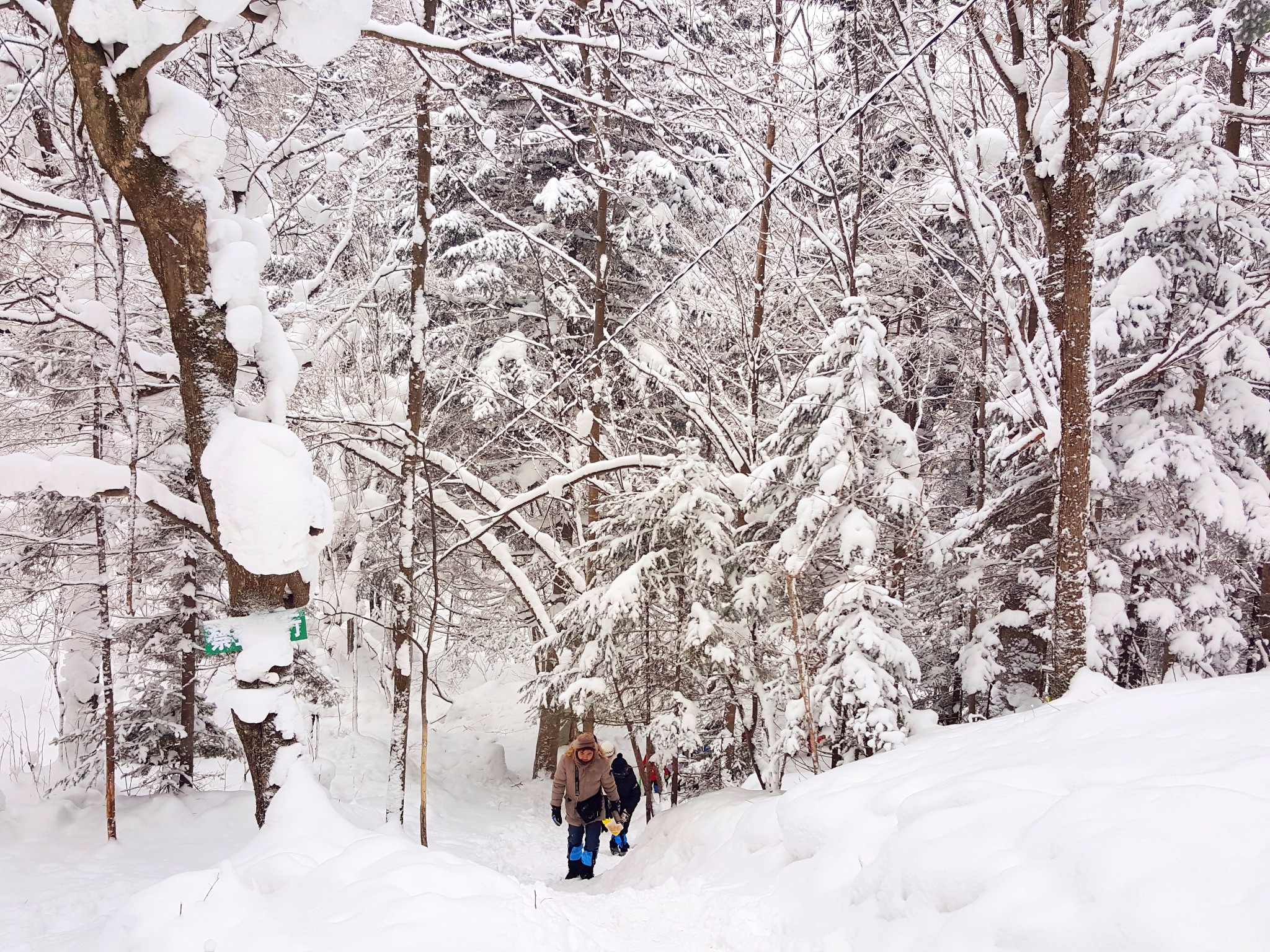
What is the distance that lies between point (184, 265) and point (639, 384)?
26.5 ft

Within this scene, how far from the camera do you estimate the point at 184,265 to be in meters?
3.93

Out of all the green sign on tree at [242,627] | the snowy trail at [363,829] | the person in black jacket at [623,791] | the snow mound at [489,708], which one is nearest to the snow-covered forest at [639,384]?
the green sign on tree at [242,627]

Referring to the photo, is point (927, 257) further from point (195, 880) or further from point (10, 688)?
point (10, 688)

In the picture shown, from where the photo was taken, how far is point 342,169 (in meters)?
9.30

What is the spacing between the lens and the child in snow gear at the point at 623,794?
798cm

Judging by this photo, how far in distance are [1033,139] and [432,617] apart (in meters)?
6.65

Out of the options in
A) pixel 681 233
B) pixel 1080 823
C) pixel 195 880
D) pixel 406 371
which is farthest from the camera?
pixel 406 371

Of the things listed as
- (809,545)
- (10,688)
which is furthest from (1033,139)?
(10,688)

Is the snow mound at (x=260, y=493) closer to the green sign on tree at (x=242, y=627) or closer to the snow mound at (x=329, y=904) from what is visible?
the green sign on tree at (x=242, y=627)

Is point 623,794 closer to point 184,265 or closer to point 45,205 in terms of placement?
point 184,265

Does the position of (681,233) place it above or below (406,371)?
above

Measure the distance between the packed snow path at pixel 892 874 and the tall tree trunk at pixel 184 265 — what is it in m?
0.97

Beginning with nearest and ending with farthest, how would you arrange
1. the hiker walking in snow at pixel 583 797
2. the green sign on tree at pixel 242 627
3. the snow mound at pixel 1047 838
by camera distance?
the snow mound at pixel 1047 838 < the green sign on tree at pixel 242 627 < the hiker walking in snow at pixel 583 797

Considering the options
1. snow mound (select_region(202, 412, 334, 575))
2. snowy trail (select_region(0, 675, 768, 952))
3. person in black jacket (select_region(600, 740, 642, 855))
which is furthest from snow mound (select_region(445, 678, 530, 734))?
snow mound (select_region(202, 412, 334, 575))
